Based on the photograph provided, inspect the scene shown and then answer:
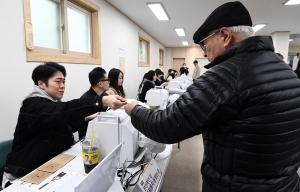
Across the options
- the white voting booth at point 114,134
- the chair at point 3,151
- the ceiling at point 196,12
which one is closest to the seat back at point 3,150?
the chair at point 3,151

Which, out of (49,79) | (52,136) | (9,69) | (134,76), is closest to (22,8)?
(9,69)

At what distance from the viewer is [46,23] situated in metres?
2.34

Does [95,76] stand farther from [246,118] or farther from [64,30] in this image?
[246,118]

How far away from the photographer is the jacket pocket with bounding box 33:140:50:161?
1.16 m

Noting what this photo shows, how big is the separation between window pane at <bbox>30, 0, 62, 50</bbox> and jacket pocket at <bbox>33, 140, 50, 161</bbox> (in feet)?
4.78

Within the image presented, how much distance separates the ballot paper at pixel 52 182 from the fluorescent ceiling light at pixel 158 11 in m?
3.55

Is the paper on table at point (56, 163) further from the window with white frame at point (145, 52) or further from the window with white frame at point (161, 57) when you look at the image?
the window with white frame at point (161, 57)

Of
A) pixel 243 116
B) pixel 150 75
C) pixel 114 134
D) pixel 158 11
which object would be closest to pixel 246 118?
pixel 243 116

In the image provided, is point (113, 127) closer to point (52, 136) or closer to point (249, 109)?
point (52, 136)

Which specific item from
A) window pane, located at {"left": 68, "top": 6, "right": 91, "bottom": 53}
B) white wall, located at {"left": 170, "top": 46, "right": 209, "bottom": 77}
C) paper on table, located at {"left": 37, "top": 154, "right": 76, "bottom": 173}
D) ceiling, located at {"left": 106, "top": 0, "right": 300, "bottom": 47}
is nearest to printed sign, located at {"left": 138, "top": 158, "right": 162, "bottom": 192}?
paper on table, located at {"left": 37, "top": 154, "right": 76, "bottom": 173}

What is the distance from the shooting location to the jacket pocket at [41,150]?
1155 mm

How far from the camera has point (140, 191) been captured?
875mm

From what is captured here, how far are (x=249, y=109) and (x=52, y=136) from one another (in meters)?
1.17

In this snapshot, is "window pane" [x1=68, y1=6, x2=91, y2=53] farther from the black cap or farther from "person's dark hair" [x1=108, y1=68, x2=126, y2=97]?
the black cap
